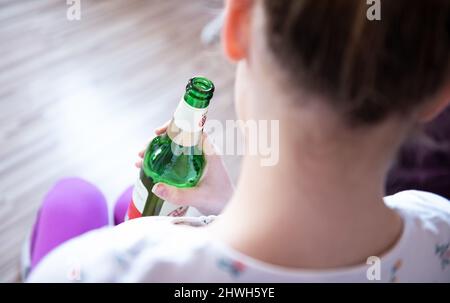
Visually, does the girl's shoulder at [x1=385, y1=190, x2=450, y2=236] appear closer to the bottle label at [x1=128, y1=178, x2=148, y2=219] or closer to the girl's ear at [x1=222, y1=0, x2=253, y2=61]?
the girl's ear at [x1=222, y1=0, x2=253, y2=61]

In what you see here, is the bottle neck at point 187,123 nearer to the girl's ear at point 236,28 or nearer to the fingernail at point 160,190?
the fingernail at point 160,190

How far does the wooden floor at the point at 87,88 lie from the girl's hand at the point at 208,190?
545 millimetres

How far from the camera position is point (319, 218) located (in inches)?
14.6

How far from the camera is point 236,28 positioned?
366mm

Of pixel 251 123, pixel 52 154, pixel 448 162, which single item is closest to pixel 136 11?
pixel 52 154

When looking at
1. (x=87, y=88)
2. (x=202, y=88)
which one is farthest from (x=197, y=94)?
(x=87, y=88)

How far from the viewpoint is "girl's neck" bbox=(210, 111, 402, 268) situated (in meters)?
0.35

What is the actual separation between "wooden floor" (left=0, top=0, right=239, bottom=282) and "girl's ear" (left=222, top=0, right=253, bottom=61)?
2.69 ft

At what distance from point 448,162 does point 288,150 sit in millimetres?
436

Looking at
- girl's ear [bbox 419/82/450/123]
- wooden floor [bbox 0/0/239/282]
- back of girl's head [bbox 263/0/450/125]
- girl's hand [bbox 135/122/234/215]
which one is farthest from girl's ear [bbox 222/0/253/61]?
wooden floor [bbox 0/0/239/282]
